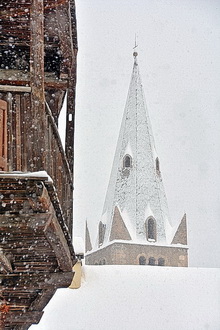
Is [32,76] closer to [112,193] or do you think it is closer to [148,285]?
[148,285]

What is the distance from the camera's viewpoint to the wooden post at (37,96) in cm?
390

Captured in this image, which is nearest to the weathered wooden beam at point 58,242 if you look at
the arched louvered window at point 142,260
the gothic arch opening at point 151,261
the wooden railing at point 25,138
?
the wooden railing at point 25,138

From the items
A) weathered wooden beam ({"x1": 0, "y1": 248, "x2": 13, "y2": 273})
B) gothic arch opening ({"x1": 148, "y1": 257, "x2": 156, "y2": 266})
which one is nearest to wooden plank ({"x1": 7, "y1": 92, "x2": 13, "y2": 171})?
weathered wooden beam ({"x1": 0, "y1": 248, "x2": 13, "y2": 273})

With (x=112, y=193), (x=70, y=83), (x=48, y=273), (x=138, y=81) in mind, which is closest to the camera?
(x=48, y=273)

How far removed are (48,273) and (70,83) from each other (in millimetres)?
2078

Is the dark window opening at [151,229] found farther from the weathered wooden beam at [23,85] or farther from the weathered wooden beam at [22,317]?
the weathered wooden beam at [23,85]

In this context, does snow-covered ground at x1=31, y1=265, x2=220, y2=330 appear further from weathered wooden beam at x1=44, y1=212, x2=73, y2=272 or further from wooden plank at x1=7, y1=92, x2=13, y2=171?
wooden plank at x1=7, y1=92, x2=13, y2=171

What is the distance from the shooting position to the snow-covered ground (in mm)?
22156

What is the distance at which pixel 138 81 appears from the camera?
4741 centimetres

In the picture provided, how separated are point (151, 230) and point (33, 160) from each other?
127ft

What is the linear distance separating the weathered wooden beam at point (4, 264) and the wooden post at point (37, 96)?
0.97 meters

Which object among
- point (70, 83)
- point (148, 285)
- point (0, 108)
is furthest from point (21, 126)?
point (148, 285)

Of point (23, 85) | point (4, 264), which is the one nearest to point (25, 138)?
point (4, 264)

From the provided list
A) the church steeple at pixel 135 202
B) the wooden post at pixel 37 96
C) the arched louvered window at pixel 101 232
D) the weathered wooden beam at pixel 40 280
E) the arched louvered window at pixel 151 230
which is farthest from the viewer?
the arched louvered window at pixel 101 232
